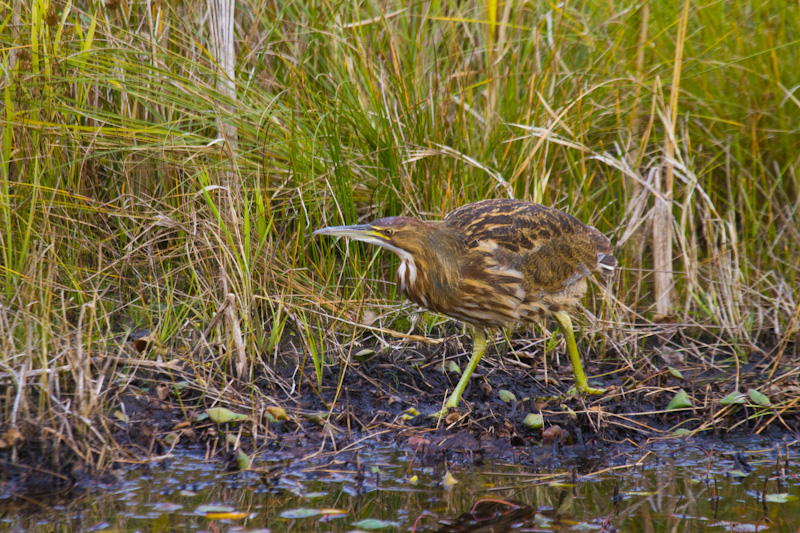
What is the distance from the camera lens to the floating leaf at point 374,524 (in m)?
2.53

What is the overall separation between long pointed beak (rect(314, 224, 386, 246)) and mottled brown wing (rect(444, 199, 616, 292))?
38cm

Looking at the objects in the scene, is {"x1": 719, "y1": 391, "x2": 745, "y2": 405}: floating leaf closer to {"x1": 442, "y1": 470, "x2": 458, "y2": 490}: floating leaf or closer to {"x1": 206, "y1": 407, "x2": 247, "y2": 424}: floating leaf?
{"x1": 442, "y1": 470, "x2": 458, "y2": 490}: floating leaf

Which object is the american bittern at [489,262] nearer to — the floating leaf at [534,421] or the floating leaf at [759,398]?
the floating leaf at [534,421]

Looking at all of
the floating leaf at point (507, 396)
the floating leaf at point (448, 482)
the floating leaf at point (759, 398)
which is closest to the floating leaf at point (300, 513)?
the floating leaf at point (448, 482)

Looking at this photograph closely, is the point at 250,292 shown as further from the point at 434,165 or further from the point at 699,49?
the point at 699,49

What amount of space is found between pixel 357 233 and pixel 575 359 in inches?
44.4

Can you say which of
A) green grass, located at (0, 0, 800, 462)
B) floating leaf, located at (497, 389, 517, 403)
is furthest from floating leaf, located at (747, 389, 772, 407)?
floating leaf, located at (497, 389, 517, 403)

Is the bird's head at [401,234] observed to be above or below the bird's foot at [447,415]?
above

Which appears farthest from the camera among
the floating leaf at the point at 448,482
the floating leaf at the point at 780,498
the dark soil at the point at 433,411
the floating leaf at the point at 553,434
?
the floating leaf at the point at 553,434

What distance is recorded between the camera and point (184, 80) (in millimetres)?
3965

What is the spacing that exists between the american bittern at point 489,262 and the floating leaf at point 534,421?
31 cm

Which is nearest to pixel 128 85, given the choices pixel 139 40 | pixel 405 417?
pixel 139 40

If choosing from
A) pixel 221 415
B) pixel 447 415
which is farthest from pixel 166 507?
pixel 447 415

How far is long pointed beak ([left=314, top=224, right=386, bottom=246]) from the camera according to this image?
341 centimetres
